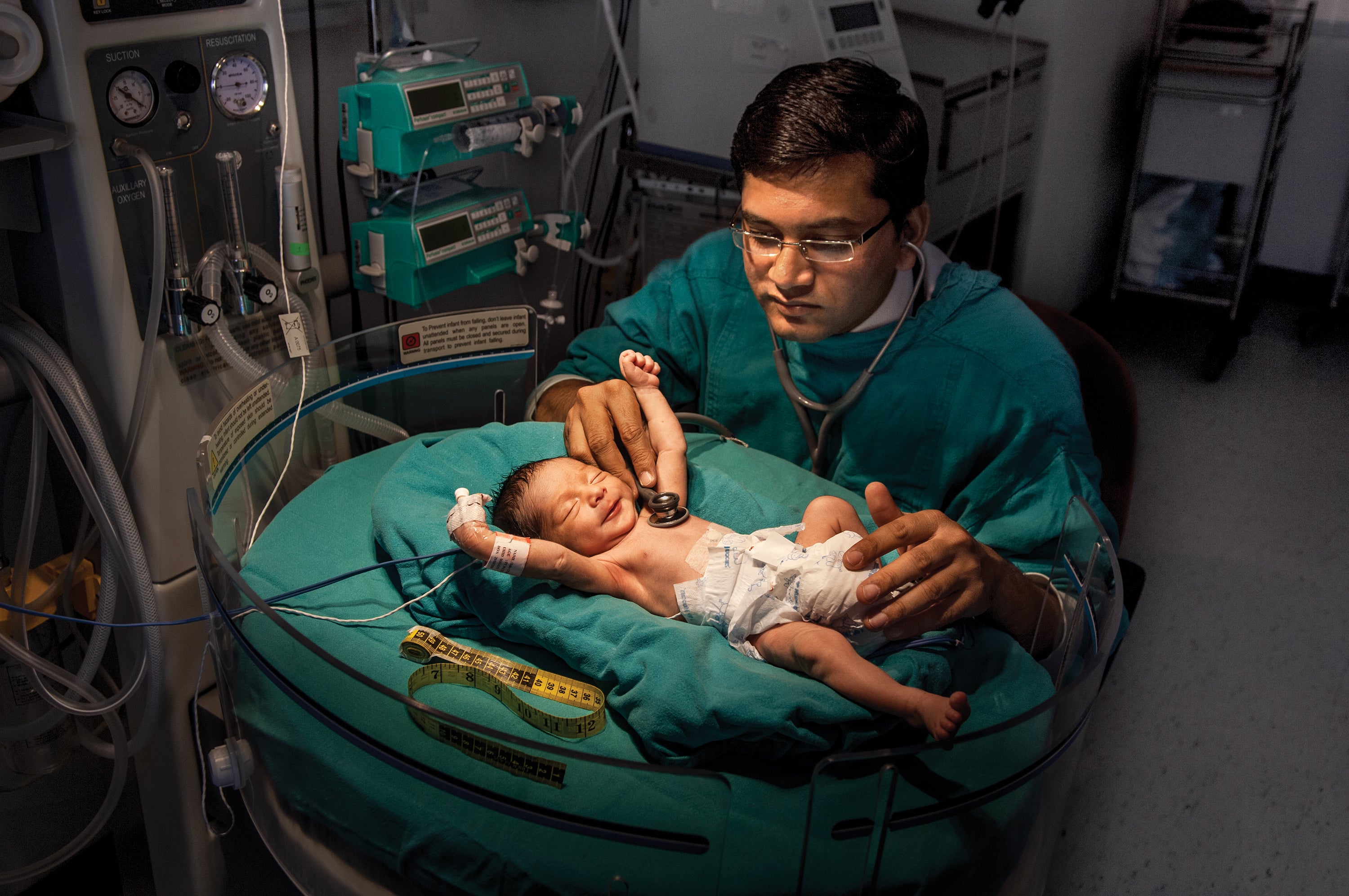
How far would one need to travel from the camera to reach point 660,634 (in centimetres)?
120

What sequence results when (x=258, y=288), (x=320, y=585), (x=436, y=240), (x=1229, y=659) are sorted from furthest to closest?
(x=1229, y=659), (x=436, y=240), (x=258, y=288), (x=320, y=585)

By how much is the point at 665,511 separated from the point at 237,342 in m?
0.66

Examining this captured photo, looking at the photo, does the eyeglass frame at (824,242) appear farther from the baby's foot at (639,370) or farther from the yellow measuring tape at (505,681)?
the yellow measuring tape at (505,681)

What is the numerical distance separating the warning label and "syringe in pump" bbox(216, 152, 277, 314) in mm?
51

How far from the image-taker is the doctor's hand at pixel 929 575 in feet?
3.73

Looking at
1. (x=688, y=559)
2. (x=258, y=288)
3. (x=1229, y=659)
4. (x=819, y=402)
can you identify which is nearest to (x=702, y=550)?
(x=688, y=559)

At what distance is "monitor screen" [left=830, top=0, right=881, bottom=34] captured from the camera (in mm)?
2066

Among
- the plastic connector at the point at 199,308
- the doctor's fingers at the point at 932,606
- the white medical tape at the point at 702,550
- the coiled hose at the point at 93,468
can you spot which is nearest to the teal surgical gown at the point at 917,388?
the doctor's fingers at the point at 932,606

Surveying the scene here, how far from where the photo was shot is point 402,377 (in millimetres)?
1595

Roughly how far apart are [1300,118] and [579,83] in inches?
109

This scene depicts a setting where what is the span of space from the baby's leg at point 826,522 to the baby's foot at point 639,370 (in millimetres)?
294

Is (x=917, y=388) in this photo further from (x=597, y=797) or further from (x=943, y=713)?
(x=597, y=797)

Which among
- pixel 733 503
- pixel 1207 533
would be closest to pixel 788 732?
pixel 733 503

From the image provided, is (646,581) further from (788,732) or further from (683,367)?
(683,367)
